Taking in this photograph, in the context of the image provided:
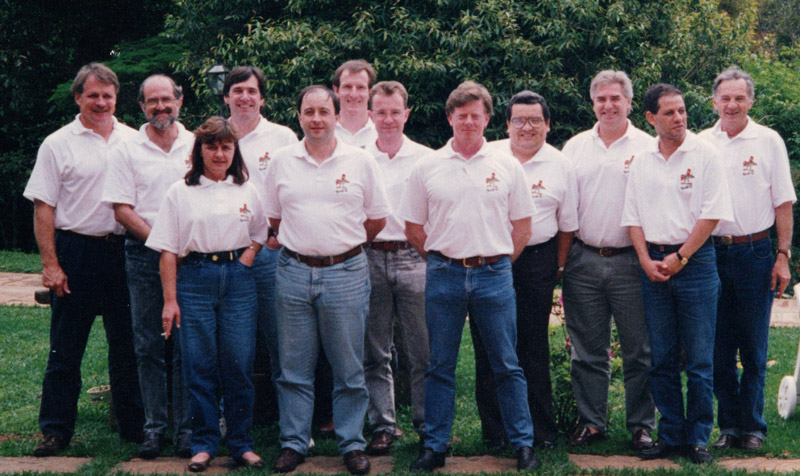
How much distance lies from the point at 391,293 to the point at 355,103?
1.26 m

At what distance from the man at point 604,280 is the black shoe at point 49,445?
10.2 feet

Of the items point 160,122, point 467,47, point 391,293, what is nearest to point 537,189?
point 391,293

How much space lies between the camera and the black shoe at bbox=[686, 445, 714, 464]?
4.83 meters

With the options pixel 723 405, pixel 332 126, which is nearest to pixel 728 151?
pixel 723 405

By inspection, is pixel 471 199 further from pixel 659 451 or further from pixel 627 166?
pixel 659 451

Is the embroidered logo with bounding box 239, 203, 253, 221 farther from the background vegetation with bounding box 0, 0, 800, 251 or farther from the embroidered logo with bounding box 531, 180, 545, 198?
the background vegetation with bounding box 0, 0, 800, 251

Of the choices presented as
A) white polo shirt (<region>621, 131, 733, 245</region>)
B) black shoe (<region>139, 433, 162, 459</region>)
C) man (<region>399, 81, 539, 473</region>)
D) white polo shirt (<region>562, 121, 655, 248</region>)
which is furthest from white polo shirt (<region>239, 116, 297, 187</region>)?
white polo shirt (<region>621, 131, 733, 245</region>)

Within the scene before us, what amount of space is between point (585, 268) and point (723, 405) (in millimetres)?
1218

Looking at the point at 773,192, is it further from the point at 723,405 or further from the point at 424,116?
the point at 424,116

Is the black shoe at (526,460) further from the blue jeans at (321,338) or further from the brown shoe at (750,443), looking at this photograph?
the brown shoe at (750,443)

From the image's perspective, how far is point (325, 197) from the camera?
470cm

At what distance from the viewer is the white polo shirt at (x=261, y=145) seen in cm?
532

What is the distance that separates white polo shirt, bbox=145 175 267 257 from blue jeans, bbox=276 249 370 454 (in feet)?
1.09

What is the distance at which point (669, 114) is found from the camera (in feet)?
16.0
